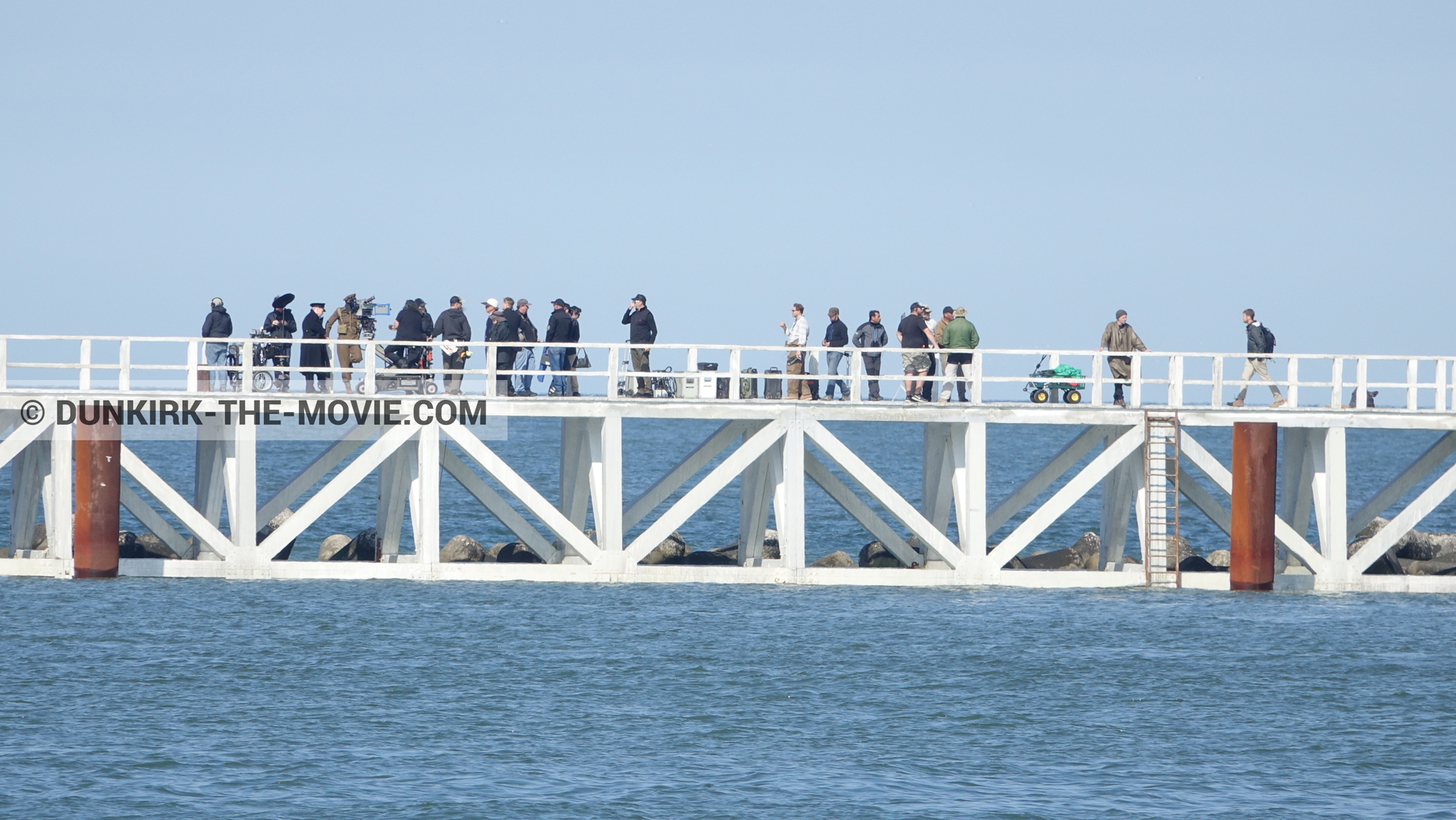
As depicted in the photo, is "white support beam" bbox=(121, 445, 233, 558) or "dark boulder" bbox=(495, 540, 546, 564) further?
"dark boulder" bbox=(495, 540, 546, 564)

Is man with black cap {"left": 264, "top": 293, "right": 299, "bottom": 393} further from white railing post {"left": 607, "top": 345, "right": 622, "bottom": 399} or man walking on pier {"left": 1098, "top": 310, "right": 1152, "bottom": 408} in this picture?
man walking on pier {"left": 1098, "top": 310, "right": 1152, "bottom": 408}

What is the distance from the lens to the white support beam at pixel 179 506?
82.5 ft

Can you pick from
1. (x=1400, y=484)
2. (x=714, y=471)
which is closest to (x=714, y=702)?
(x=714, y=471)

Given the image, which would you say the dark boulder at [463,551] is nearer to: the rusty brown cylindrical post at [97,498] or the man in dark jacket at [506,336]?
the man in dark jacket at [506,336]

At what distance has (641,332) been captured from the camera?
2677 centimetres

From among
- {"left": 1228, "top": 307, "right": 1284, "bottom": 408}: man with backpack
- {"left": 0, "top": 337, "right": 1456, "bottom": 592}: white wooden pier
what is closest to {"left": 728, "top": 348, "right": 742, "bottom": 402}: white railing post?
{"left": 0, "top": 337, "right": 1456, "bottom": 592}: white wooden pier

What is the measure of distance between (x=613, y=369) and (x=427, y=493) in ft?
10.8

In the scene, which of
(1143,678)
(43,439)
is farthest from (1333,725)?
(43,439)

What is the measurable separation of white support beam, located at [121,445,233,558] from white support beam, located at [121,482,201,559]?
64 centimetres

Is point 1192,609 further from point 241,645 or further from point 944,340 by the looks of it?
point 241,645

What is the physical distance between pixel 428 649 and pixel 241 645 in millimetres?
2554

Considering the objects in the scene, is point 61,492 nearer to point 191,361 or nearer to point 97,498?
point 97,498

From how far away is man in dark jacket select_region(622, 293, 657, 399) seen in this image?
2659 cm

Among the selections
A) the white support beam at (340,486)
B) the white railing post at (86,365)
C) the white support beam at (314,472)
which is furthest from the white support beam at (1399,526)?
the white railing post at (86,365)
